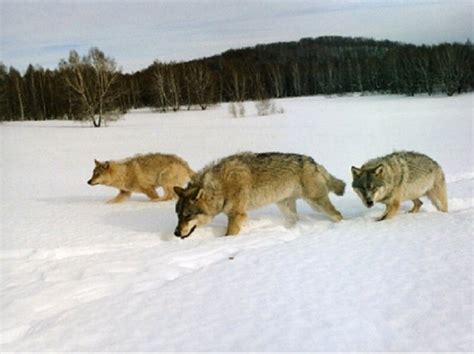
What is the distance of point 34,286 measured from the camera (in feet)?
20.3

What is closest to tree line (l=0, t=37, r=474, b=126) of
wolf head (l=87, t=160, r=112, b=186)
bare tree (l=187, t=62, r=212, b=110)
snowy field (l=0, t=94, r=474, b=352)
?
bare tree (l=187, t=62, r=212, b=110)

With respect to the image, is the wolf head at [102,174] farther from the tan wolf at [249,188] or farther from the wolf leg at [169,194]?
the tan wolf at [249,188]

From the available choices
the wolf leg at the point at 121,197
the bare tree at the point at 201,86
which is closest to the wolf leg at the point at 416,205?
the wolf leg at the point at 121,197

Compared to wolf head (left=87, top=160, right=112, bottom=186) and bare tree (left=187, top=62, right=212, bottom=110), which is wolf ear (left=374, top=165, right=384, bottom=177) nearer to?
wolf head (left=87, top=160, right=112, bottom=186)

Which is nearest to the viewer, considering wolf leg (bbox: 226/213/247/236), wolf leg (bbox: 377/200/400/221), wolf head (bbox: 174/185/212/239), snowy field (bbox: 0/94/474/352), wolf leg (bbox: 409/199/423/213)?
snowy field (bbox: 0/94/474/352)

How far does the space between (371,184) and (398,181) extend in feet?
2.29

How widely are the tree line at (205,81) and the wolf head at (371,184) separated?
45.7m

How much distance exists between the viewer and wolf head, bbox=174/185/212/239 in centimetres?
806

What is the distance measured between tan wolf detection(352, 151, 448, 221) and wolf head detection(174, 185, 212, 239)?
294 centimetres

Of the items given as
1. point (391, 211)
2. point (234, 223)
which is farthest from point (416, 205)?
point (234, 223)

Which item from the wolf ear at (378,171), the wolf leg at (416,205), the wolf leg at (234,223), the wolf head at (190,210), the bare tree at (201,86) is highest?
the bare tree at (201,86)

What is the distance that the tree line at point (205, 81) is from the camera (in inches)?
2148

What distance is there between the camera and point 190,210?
8.08 m

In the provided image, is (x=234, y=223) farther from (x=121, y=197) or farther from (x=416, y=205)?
(x=121, y=197)
